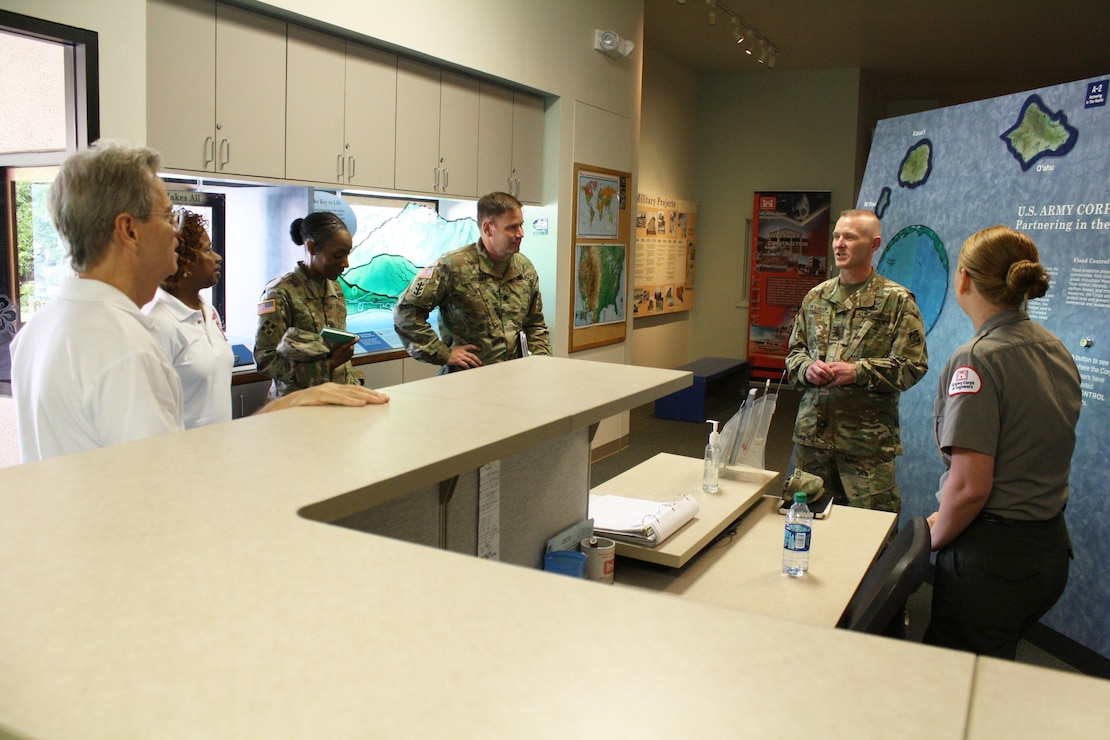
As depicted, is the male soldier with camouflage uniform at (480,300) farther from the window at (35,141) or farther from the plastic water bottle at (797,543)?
the plastic water bottle at (797,543)

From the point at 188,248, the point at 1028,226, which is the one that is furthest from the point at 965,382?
the point at 188,248

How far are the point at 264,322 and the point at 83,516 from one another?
258cm

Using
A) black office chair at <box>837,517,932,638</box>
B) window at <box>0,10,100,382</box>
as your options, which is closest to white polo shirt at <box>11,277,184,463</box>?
black office chair at <box>837,517,932,638</box>

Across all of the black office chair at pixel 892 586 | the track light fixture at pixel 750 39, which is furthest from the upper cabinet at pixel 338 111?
the track light fixture at pixel 750 39

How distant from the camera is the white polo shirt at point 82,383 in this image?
1584mm

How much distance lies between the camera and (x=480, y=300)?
4.15 m

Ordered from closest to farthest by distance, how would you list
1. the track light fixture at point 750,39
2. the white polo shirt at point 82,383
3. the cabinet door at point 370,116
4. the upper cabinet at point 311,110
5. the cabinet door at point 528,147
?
the white polo shirt at point 82,383
the upper cabinet at point 311,110
the cabinet door at point 370,116
the cabinet door at point 528,147
the track light fixture at point 750,39

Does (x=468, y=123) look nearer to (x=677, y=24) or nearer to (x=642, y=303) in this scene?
(x=677, y=24)

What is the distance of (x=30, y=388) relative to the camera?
1.62m

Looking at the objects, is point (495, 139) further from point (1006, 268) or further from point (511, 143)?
point (1006, 268)

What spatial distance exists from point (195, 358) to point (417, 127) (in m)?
2.52

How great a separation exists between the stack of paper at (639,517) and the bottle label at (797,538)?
0.97 feet

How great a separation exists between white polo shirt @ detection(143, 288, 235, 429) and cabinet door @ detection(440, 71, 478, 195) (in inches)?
98.9

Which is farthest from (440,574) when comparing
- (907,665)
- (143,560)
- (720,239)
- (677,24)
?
(720,239)
